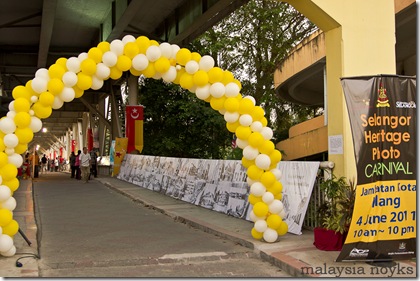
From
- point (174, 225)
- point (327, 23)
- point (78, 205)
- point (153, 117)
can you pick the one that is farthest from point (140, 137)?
point (327, 23)

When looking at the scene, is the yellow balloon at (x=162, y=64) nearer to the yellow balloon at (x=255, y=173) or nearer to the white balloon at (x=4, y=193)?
the yellow balloon at (x=255, y=173)

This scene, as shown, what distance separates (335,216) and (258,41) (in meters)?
20.1

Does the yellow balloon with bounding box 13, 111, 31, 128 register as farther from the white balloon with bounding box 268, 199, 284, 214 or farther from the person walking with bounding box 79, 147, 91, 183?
the person walking with bounding box 79, 147, 91, 183

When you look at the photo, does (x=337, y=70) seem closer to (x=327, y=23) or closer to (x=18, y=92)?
(x=327, y=23)

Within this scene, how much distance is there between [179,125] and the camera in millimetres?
27328

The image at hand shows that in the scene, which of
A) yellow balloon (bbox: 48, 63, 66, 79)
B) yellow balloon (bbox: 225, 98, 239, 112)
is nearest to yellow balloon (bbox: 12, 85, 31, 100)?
yellow balloon (bbox: 48, 63, 66, 79)

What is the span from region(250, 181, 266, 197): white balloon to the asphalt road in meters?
0.98

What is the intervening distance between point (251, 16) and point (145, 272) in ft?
70.1

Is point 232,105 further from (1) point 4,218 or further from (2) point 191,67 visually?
(1) point 4,218

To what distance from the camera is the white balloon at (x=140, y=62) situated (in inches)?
297

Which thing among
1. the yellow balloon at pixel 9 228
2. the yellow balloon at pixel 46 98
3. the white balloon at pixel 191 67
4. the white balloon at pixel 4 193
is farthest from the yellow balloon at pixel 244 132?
the yellow balloon at pixel 9 228

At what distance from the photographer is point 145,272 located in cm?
648

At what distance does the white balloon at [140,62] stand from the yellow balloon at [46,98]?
146cm

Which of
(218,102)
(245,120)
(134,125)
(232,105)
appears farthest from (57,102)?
(134,125)
